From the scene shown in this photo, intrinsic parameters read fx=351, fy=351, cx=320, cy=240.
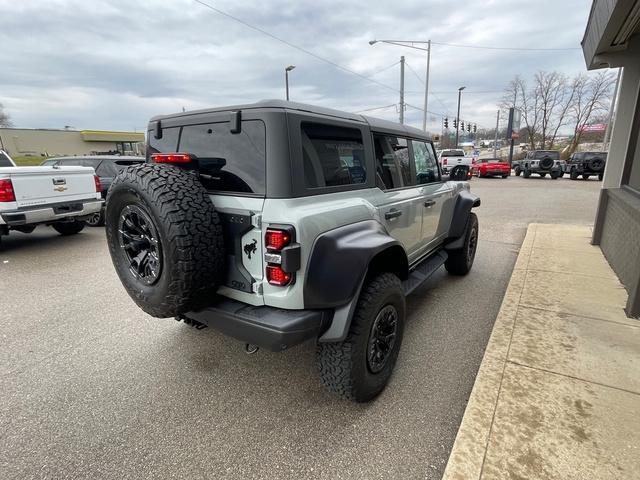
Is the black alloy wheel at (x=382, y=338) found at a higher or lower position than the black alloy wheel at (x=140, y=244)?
lower

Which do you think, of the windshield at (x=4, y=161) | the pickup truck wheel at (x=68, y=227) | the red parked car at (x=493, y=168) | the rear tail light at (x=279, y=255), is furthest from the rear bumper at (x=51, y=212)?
the red parked car at (x=493, y=168)

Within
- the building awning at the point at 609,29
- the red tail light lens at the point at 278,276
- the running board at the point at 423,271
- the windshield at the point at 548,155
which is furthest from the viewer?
the windshield at the point at 548,155

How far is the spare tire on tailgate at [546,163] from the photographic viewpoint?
22.7m

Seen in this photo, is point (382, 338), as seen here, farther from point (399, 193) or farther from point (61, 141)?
point (61, 141)

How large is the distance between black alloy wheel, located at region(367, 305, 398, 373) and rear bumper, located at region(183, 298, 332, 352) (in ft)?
1.44

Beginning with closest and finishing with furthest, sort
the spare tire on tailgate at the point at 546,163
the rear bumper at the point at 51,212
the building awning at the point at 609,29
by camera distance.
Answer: the building awning at the point at 609,29, the rear bumper at the point at 51,212, the spare tire on tailgate at the point at 546,163

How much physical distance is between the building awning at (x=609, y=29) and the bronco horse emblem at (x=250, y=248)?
407cm

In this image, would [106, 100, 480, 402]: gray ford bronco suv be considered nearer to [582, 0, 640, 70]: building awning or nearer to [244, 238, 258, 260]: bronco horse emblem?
[244, 238, 258, 260]: bronco horse emblem

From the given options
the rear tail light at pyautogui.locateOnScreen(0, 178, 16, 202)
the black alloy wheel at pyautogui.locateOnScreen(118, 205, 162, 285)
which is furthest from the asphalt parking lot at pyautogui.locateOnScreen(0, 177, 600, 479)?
the rear tail light at pyautogui.locateOnScreen(0, 178, 16, 202)

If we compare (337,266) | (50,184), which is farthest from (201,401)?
(50,184)

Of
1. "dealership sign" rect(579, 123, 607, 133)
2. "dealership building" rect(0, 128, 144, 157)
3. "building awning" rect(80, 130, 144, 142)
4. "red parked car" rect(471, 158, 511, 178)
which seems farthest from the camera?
"building awning" rect(80, 130, 144, 142)

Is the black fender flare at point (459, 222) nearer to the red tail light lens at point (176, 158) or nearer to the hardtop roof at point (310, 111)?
the hardtop roof at point (310, 111)

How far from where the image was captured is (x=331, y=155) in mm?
2357

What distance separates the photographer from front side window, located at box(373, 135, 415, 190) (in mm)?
2936
